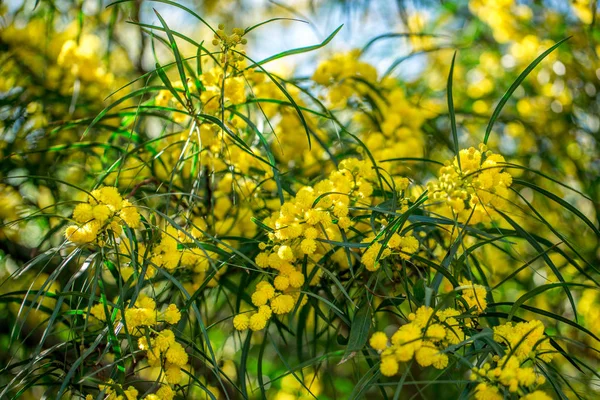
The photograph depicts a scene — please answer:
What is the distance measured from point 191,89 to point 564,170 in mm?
1085

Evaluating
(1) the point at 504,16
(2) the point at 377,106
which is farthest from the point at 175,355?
(1) the point at 504,16

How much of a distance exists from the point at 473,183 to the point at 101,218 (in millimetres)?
371

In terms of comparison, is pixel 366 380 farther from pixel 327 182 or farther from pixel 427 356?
pixel 327 182

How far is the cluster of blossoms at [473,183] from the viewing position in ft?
2.18

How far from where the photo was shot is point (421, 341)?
22.8 inches

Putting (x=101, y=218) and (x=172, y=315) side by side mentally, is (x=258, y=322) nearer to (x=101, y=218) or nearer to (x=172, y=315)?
(x=172, y=315)

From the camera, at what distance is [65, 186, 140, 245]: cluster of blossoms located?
639 mm

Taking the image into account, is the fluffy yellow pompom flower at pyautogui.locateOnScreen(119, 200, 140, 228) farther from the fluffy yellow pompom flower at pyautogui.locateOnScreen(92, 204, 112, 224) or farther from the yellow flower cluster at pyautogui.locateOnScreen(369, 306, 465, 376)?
the yellow flower cluster at pyautogui.locateOnScreen(369, 306, 465, 376)

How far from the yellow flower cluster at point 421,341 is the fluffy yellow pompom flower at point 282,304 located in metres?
0.13

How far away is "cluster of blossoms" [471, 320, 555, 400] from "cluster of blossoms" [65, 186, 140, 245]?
0.36 m

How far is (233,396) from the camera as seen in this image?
3.50 ft

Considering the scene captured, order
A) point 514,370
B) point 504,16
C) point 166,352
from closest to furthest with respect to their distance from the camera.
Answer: point 514,370
point 166,352
point 504,16

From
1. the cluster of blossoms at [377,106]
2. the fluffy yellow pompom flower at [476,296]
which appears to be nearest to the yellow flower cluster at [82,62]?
the cluster of blossoms at [377,106]

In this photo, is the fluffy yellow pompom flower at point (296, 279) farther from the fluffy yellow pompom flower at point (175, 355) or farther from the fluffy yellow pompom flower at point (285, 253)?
the fluffy yellow pompom flower at point (175, 355)
